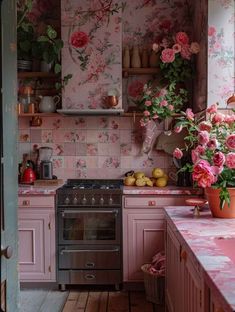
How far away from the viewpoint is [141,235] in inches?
140

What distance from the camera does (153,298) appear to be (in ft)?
10.7

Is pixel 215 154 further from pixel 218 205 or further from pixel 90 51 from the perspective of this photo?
pixel 90 51

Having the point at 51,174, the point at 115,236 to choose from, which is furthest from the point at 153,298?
the point at 51,174

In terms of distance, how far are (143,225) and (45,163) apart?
1.13 metres

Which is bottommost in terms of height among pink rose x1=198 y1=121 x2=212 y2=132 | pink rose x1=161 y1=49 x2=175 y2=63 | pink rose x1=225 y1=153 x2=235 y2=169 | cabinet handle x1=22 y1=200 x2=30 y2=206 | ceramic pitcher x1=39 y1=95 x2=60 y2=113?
cabinet handle x1=22 y1=200 x2=30 y2=206

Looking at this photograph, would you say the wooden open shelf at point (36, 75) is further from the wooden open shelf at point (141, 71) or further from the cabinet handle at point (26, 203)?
the cabinet handle at point (26, 203)

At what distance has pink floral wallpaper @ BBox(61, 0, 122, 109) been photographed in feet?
12.1

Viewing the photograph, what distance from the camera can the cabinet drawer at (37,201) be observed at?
353cm

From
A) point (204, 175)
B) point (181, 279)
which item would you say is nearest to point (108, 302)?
point (181, 279)

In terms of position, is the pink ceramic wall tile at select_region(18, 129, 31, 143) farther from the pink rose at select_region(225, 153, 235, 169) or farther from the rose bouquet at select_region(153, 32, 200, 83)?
the pink rose at select_region(225, 153, 235, 169)

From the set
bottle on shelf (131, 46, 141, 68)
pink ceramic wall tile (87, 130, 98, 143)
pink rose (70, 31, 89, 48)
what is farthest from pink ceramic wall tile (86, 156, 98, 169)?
pink rose (70, 31, 89, 48)

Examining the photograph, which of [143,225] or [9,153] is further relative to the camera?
[143,225]

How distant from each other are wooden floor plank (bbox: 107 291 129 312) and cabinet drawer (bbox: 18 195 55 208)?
3.03ft

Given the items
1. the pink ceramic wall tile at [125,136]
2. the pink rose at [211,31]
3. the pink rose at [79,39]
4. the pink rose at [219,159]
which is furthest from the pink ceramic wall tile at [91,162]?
the pink rose at [219,159]
